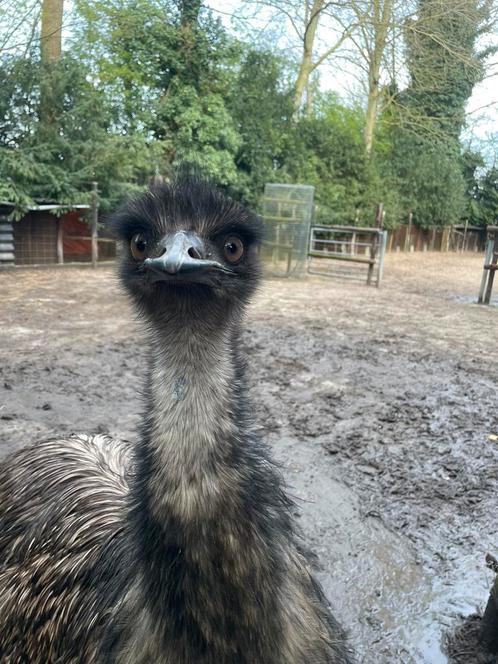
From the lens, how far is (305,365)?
5645 millimetres

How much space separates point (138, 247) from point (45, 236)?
11047 millimetres

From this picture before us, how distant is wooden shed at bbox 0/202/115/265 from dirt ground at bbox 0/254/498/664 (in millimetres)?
3086

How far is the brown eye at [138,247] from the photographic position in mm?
1428

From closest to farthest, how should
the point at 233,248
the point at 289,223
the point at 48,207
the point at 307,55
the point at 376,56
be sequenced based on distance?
the point at 233,248 → the point at 48,207 → the point at 289,223 → the point at 307,55 → the point at 376,56

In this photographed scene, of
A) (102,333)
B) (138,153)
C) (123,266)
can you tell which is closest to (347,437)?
(123,266)

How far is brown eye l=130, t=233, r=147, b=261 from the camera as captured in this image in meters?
1.43

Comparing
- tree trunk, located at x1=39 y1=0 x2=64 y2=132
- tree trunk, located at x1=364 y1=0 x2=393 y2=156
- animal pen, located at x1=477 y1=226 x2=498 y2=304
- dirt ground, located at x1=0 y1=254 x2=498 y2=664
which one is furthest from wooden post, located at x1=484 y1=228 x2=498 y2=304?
tree trunk, located at x1=39 y1=0 x2=64 y2=132

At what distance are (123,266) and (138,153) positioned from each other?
38.0ft

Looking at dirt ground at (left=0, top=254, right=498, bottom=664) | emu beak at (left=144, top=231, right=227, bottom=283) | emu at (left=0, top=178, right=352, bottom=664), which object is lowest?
dirt ground at (left=0, top=254, right=498, bottom=664)

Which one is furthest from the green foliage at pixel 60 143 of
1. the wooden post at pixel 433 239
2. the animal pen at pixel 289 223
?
the wooden post at pixel 433 239

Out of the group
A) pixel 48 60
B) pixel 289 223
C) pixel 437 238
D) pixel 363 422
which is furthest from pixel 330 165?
pixel 363 422

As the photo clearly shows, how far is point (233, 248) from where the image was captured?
56.7 inches

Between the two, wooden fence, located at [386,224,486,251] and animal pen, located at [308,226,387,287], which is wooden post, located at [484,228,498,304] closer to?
animal pen, located at [308,226,387,287]

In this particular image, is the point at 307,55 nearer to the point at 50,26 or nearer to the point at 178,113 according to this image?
the point at 178,113
